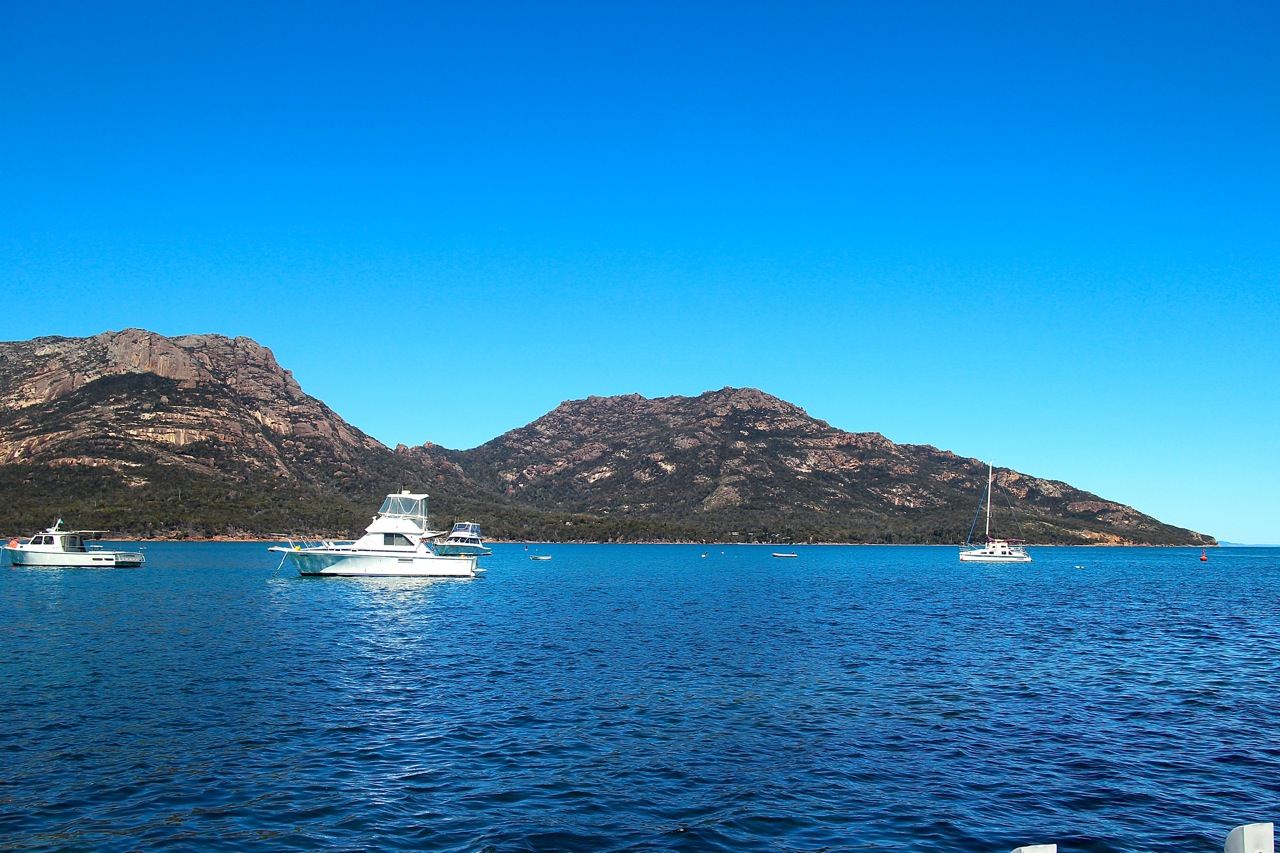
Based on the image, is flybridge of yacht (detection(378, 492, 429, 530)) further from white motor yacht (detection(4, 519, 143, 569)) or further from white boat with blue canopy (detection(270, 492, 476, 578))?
white motor yacht (detection(4, 519, 143, 569))

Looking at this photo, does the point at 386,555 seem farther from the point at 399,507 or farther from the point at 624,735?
the point at 624,735

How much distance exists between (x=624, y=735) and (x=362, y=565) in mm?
81077

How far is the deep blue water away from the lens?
60.6 feet

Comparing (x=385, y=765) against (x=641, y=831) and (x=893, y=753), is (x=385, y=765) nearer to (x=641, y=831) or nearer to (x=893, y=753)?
(x=641, y=831)

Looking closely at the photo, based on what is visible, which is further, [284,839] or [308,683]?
[308,683]

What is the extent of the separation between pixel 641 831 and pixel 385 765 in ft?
27.4

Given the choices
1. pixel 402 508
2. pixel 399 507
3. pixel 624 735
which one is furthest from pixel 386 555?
pixel 624 735

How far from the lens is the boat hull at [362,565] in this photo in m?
99.4

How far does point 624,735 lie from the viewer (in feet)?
86.4

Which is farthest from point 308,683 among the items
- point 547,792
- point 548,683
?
point 547,792

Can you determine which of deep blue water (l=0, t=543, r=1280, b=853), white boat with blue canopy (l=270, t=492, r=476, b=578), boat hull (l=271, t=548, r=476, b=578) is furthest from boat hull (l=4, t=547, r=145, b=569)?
deep blue water (l=0, t=543, r=1280, b=853)

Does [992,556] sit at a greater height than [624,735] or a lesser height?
lesser

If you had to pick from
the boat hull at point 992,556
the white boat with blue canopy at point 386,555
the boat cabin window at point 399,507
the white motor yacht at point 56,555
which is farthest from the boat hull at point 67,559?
the boat hull at point 992,556

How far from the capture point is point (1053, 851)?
36.4 ft
